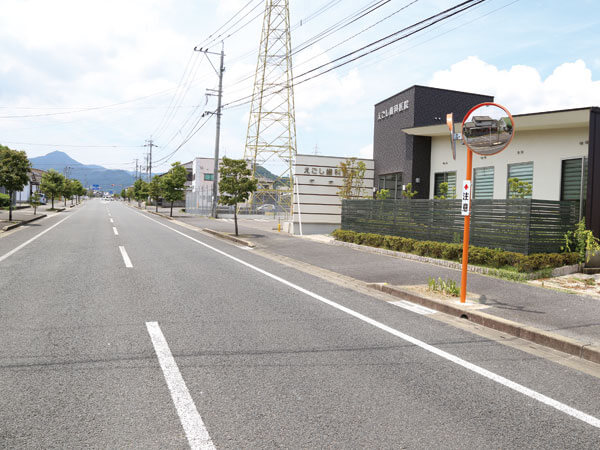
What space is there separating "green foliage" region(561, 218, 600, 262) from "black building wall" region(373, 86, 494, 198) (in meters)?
8.33

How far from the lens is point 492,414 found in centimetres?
339

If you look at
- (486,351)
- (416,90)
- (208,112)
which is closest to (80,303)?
(486,351)

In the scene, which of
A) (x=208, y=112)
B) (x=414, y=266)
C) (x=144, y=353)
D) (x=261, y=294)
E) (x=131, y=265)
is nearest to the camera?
(x=144, y=353)

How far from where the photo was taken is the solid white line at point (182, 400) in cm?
288

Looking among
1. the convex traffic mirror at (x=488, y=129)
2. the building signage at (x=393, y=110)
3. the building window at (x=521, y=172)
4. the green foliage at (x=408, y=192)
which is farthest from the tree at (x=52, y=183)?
the convex traffic mirror at (x=488, y=129)

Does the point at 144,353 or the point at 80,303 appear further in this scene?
the point at 80,303

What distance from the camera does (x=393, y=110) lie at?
20203 mm

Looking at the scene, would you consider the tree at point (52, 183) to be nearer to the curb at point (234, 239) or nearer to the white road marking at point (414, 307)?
the curb at point (234, 239)

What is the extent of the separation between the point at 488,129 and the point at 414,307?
317 cm

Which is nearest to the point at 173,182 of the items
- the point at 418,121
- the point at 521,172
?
the point at 418,121

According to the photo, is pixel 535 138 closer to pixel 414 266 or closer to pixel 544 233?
pixel 544 233

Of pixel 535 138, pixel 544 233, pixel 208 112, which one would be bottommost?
pixel 544 233

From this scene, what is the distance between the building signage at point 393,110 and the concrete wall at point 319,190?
236 centimetres

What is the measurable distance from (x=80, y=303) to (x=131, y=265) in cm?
386
